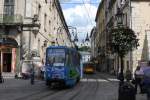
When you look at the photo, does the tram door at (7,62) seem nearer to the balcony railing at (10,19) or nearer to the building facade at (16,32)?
the building facade at (16,32)

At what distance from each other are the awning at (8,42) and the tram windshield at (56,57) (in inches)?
700

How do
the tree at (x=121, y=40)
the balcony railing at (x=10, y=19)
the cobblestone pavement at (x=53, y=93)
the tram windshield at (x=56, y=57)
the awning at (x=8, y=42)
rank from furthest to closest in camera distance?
the awning at (x=8, y=42)
the balcony railing at (x=10, y=19)
the tram windshield at (x=56, y=57)
the cobblestone pavement at (x=53, y=93)
the tree at (x=121, y=40)

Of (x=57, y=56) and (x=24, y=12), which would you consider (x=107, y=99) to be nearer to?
(x=57, y=56)

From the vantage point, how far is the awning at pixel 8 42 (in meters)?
52.2

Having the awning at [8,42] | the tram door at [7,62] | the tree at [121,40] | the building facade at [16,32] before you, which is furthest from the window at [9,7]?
the tree at [121,40]

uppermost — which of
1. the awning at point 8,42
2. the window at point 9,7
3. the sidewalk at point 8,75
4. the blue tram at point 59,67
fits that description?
the window at point 9,7

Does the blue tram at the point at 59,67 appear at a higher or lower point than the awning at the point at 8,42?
lower

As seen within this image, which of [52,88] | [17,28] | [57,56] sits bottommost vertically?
[52,88]

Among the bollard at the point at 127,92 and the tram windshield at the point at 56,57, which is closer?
the bollard at the point at 127,92

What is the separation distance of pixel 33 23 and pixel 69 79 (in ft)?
58.8

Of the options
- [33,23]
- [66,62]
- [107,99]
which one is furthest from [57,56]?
[33,23]

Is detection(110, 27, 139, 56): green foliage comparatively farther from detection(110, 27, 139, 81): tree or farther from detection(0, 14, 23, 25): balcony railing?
detection(0, 14, 23, 25): balcony railing

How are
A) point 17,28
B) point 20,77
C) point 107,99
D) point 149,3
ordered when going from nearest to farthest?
1. point 107,99
2. point 20,77
3. point 17,28
4. point 149,3

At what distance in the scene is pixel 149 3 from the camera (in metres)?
55.6
